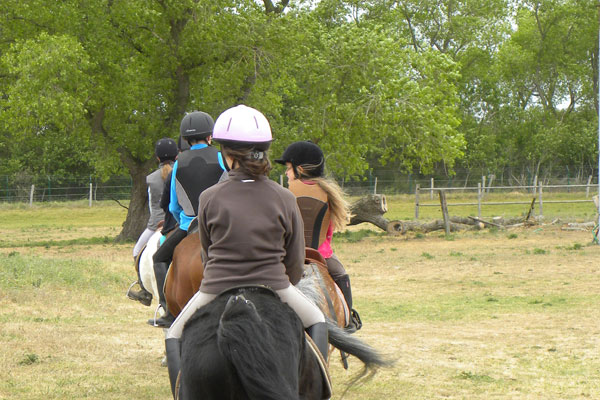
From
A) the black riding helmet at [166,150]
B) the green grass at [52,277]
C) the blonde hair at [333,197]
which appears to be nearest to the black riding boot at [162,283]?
the black riding helmet at [166,150]

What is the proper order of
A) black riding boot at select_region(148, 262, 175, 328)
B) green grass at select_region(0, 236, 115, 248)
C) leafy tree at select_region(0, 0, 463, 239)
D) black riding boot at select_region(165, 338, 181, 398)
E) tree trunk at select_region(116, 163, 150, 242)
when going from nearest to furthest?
black riding boot at select_region(165, 338, 181, 398), black riding boot at select_region(148, 262, 175, 328), leafy tree at select_region(0, 0, 463, 239), green grass at select_region(0, 236, 115, 248), tree trunk at select_region(116, 163, 150, 242)

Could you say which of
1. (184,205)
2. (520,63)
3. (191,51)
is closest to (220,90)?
(191,51)

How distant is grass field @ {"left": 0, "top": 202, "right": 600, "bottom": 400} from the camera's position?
6867mm

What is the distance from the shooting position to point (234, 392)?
324 centimetres

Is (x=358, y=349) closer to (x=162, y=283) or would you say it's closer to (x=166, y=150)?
(x=162, y=283)

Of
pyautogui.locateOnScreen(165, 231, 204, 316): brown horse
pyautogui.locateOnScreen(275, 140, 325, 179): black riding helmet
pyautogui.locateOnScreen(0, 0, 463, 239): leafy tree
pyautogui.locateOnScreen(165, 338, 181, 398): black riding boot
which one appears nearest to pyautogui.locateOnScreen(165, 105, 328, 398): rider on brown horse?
pyautogui.locateOnScreen(165, 338, 181, 398): black riding boot

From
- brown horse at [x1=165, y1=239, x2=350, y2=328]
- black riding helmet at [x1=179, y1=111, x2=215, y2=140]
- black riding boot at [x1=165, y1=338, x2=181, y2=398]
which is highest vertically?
black riding helmet at [x1=179, y1=111, x2=215, y2=140]

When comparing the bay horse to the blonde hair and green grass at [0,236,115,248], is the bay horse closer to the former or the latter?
the blonde hair

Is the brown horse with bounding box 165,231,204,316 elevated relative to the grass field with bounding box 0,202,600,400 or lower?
elevated

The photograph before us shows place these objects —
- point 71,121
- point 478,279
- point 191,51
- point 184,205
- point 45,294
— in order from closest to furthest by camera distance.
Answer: point 184,205 → point 45,294 → point 478,279 → point 71,121 → point 191,51

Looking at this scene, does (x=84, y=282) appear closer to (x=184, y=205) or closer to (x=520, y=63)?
(x=184, y=205)

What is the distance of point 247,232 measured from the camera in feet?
12.0

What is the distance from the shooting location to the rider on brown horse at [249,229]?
3.67 m

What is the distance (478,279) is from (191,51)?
12760mm
